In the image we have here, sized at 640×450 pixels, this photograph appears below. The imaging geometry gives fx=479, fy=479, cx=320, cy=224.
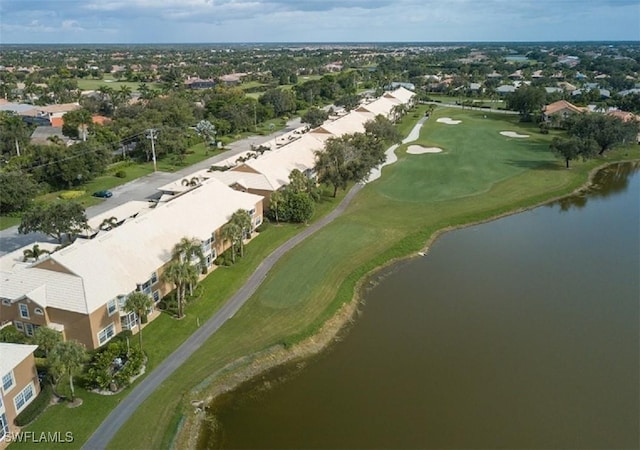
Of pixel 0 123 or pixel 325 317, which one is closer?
pixel 325 317

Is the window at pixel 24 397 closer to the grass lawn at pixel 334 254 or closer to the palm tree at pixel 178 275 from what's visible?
the grass lawn at pixel 334 254

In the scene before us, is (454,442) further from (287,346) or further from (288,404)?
(287,346)

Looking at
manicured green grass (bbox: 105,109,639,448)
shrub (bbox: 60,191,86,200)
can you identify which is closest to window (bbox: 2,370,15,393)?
manicured green grass (bbox: 105,109,639,448)

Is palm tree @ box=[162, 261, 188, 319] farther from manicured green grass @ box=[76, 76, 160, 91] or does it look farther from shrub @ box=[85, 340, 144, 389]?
manicured green grass @ box=[76, 76, 160, 91]

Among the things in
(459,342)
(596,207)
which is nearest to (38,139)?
(459,342)

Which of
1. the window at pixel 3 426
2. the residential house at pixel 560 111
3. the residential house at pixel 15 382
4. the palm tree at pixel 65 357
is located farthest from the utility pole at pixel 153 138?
the residential house at pixel 560 111

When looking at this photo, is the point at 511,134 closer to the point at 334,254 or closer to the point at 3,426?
the point at 334,254
